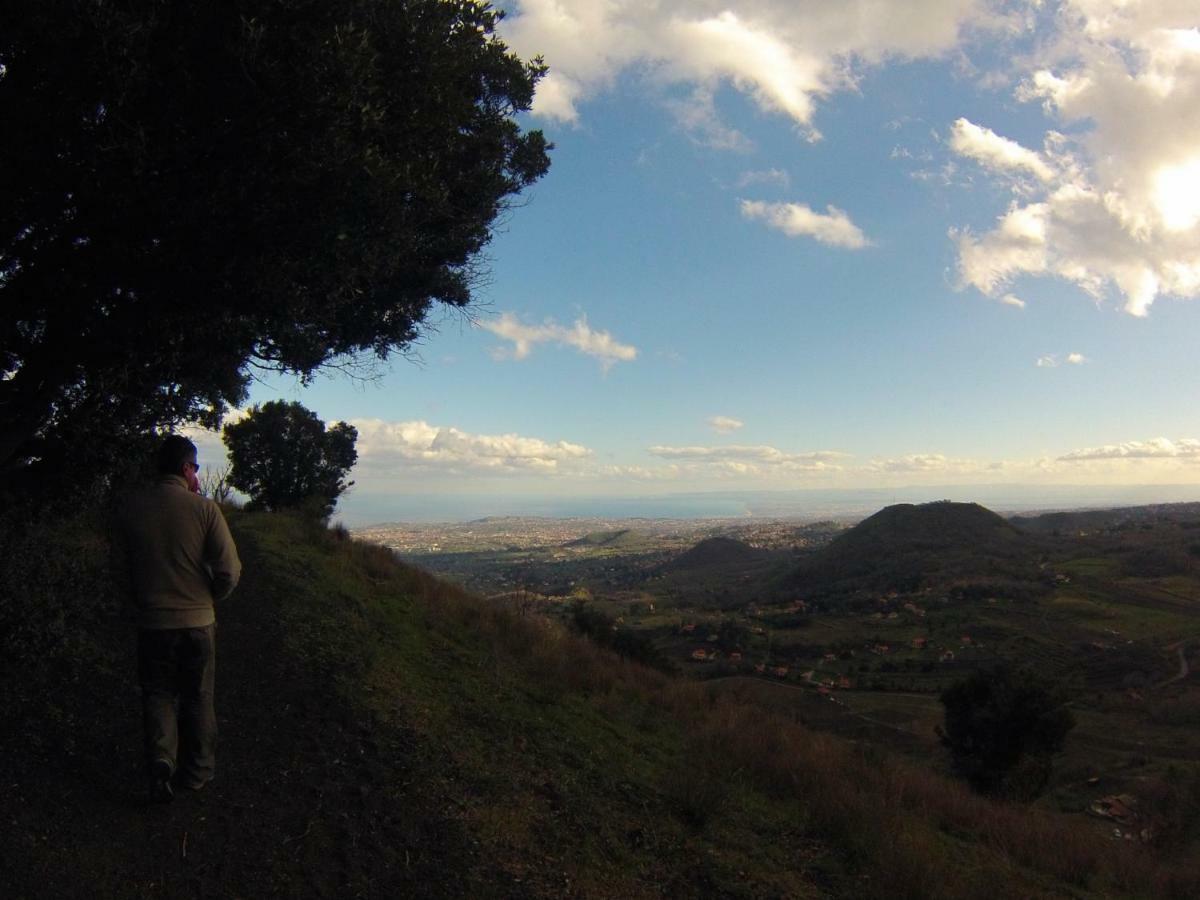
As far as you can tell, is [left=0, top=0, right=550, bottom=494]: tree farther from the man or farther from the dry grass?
the dry grass

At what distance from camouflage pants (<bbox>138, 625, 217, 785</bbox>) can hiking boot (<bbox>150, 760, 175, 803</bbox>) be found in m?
0.05

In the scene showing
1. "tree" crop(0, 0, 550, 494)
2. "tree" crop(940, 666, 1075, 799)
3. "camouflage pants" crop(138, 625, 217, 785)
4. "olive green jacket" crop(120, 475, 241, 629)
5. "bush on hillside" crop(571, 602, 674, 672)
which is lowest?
"tree" crop(940, 666, 1075, 799)

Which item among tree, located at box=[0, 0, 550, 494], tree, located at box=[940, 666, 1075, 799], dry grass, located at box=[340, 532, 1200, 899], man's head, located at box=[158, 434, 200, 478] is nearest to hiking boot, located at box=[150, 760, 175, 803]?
man's head, located at box=[158, 434, 200, 478]

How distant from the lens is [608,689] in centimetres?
990

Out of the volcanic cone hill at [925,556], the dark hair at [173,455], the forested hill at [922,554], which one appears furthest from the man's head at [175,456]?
the forested hill at [922,554]

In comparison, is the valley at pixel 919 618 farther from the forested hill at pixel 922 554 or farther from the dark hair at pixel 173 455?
the dark hair at pixel 173 455

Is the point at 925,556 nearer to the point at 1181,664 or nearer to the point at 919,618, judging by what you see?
the point at 919,618

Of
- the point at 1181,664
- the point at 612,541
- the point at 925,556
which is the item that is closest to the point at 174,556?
the point at 1181,664

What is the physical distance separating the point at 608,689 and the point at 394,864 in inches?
248

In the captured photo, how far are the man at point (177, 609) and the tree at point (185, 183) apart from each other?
4.79 feet

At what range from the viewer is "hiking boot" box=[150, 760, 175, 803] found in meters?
3.81

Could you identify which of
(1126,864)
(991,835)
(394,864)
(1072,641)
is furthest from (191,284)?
(1072,641)

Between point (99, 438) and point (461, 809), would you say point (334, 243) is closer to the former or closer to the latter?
point (99, 438)

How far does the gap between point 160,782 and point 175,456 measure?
6.23 feet
